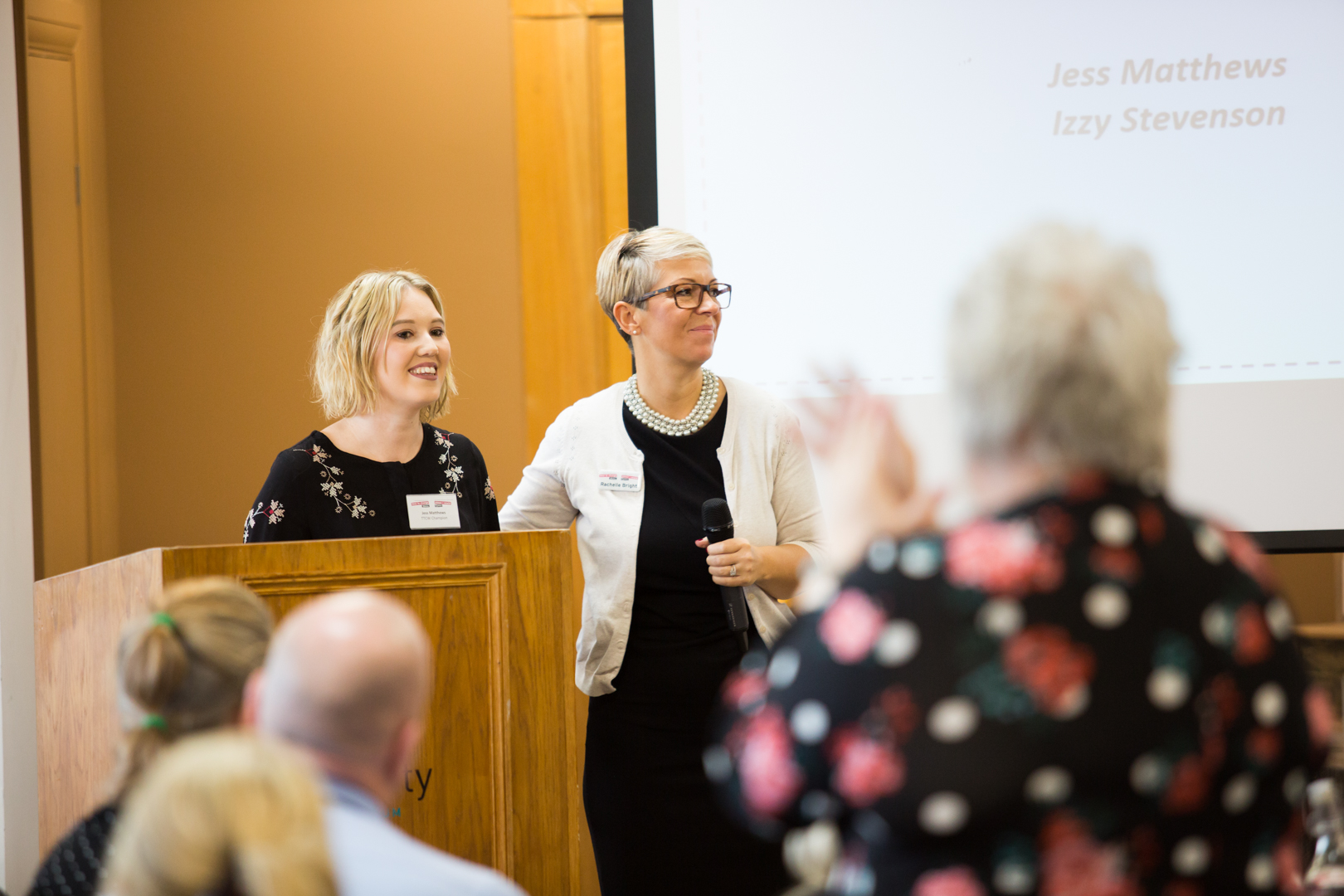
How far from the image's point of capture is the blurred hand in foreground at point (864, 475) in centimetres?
124

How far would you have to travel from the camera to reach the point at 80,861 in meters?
1.20

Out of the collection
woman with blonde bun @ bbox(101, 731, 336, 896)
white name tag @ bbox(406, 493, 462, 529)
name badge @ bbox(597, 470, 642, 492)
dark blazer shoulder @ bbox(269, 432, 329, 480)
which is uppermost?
dark blazer shoulder @ bbox(269, 432, 329, 480)

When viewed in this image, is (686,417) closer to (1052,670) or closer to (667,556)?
(667,556)

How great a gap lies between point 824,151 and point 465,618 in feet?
5.69

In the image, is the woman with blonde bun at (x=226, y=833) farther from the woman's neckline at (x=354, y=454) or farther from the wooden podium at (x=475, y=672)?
the woman's neckline at (x=354, y=454)

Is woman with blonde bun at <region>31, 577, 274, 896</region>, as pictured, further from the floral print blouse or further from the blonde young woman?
the blonde young woman

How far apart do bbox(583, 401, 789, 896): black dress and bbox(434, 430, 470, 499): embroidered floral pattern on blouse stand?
0.48m

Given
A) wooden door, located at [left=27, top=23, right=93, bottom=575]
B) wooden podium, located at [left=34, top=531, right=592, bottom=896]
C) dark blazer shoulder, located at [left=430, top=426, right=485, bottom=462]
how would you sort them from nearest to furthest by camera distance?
wooden podium, located at [left=34, top=531, right=592, bottom=896]
dark blazer shoulder, located at [left=430, top=426, right=485, bottom=462]
wooden door, located at [left=27, top=23, right=93, bottom=575]

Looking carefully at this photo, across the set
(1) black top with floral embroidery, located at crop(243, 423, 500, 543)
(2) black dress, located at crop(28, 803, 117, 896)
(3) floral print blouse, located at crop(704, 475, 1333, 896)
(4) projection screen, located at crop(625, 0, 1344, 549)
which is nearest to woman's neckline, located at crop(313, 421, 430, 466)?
(1) black top with floral embroidery, located at crop(243, 423, 500, 543)

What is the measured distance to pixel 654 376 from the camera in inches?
99.9

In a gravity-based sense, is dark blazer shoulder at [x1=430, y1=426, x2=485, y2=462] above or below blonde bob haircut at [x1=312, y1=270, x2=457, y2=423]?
below

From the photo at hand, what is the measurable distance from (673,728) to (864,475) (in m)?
1.29

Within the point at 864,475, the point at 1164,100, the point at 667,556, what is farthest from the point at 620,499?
the point at 1164,100

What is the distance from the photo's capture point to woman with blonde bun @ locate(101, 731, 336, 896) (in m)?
0.86
